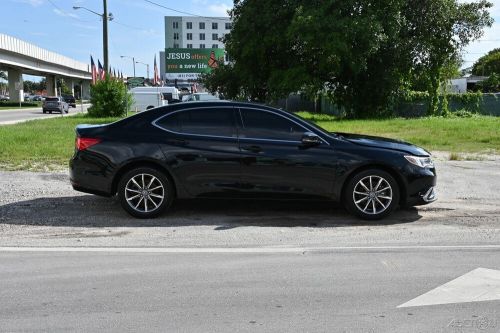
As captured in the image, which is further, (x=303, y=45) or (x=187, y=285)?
(x=303, y=45)

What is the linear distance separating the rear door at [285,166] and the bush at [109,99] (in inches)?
1164

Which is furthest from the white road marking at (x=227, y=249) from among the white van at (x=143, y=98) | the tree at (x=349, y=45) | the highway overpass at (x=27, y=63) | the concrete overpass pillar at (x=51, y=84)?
the concrete overpass pillar at (x=51, y=84)

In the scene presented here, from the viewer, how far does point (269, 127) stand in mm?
7496

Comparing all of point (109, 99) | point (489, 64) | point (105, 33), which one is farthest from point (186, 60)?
point (489, 64)

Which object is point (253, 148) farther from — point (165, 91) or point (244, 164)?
point (165, 91)

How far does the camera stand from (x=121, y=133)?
7492 millimetres

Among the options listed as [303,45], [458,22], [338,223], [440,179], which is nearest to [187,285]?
[338,223]

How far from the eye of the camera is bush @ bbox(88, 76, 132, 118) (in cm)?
3578

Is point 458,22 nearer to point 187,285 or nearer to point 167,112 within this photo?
point 167,112

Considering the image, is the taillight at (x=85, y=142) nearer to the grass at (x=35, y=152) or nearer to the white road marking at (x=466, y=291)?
the grass at (x=35, y=152)

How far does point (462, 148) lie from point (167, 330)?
A: 1463 centimetres

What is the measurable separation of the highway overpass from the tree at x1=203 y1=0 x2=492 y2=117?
35.8 m

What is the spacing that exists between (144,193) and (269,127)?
1.92 metres

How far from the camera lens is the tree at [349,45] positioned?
30000mm
